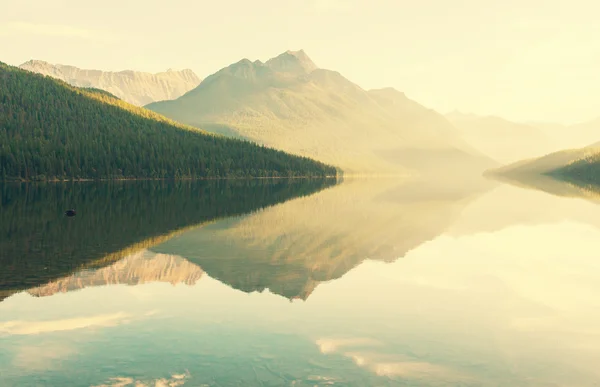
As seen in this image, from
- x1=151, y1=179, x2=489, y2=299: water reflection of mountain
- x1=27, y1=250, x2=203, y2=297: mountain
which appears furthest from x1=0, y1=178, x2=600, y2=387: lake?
x1=151, y1=179, x2=489, y2=299: water reflection of mountain

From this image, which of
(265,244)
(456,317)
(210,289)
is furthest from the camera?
(265,244)

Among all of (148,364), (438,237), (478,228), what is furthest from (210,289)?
(478,228)

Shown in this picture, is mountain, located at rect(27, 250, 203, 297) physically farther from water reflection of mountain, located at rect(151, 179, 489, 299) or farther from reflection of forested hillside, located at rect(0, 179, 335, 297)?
water reflection of mountain, located at rect(151, 179, 489, 299)

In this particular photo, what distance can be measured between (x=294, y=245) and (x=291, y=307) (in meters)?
25.3

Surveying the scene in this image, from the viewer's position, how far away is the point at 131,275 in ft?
135

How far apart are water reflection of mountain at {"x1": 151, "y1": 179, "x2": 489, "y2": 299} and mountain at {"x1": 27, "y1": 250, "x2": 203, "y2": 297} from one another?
6.65ft

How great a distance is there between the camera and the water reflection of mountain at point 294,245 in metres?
42.3

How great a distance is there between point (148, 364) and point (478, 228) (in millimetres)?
62974

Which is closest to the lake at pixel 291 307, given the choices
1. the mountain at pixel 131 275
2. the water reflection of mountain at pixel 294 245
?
the mountain at pixel 131 275

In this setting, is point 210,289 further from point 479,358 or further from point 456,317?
point 479,358

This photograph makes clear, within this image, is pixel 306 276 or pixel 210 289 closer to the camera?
pixel 210 289

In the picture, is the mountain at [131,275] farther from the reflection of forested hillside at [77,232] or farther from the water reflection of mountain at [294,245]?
the water reflection of mountain at [294,245]

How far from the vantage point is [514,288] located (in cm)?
3997

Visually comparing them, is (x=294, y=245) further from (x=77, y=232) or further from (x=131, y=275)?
(x=77, y=232)
